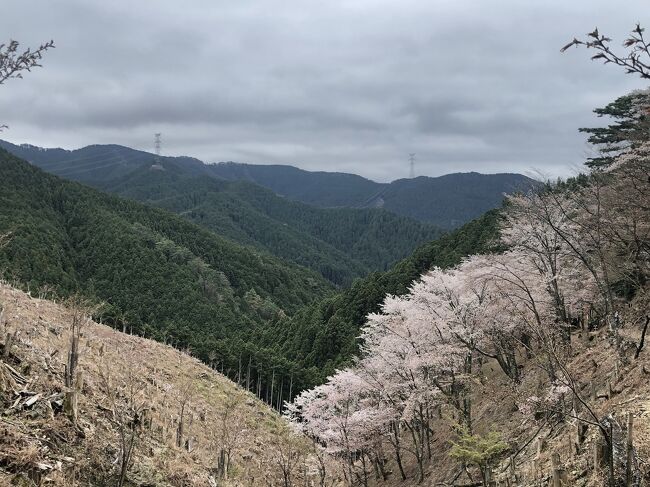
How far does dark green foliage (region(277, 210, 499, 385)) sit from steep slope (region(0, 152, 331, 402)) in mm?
9258

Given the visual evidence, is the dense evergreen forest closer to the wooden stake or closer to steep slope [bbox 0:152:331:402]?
steep slope [bbox 0:152:331:402]

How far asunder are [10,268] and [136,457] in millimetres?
89041

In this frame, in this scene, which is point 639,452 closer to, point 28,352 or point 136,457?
point 136,457

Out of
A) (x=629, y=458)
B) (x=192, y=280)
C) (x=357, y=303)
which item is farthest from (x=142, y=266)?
(x=629, y=458)

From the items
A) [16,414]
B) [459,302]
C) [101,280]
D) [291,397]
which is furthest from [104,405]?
[101,280]

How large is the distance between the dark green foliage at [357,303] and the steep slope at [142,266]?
9258 millimetres

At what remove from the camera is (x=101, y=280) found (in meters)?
116

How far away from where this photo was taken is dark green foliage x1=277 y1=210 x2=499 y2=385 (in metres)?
70.7

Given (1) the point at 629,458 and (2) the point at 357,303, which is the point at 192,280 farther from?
(1) the point at 629,458

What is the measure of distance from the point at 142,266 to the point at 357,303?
70333 mm

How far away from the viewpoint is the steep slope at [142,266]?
97812 millimetres

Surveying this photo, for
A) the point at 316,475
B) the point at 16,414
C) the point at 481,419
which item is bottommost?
the point at 316,475

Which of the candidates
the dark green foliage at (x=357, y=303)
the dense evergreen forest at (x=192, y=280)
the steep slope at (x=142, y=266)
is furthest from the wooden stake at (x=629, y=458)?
the steep slope at (x=142, y=266)

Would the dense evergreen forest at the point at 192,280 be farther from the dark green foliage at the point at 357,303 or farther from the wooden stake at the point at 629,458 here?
the wooden stake at the point at 629,458
